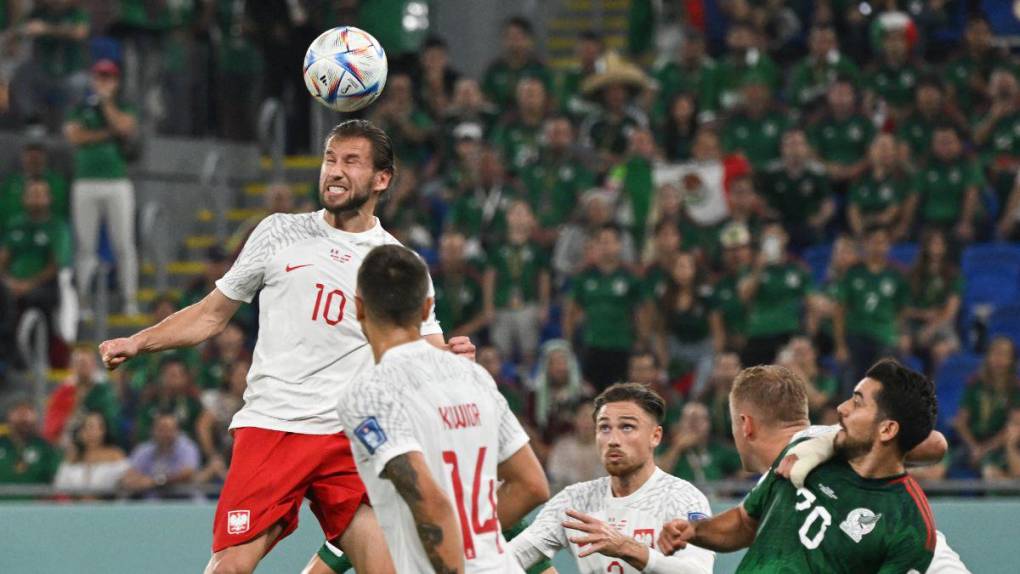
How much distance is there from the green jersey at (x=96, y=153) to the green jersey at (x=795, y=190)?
5512 mm

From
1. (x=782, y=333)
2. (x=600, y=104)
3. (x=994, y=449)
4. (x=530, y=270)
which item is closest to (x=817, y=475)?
(x=994, y=449)

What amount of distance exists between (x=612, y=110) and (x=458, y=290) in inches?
98.3

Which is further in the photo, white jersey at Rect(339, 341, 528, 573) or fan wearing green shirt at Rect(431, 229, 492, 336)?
fan wearing green shirt at Rect(431, 229, 492, 336)

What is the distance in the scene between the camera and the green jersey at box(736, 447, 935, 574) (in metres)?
5.27

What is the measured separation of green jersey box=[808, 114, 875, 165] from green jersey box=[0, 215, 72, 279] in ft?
20.9

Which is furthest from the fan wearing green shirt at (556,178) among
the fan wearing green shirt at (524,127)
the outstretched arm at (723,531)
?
the outstretched arm at (723,531)

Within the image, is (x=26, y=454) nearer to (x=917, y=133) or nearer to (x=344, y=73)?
(x=344, y=73)

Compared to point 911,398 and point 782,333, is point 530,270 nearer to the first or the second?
point 782,333

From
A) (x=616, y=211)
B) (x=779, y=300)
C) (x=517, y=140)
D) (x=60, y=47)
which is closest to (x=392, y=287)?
(x=779, y=300)

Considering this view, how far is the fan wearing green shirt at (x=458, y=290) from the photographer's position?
13078 millimetres

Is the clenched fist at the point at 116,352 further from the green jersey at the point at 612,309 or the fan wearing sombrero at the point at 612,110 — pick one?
the fan wearing sombrero at the point at 612,110

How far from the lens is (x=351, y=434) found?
462 centimetres

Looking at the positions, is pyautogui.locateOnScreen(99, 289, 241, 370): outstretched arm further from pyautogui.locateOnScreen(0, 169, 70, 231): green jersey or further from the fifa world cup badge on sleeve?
pyautogui.locateOnScreen(0, 169, 70, 231): green jersey

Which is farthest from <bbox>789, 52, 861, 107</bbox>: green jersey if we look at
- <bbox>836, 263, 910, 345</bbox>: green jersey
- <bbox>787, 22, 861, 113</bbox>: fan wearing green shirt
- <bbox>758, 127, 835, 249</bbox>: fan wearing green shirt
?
<bbox>836, 263, 910, 345</bbox>: green jersey
